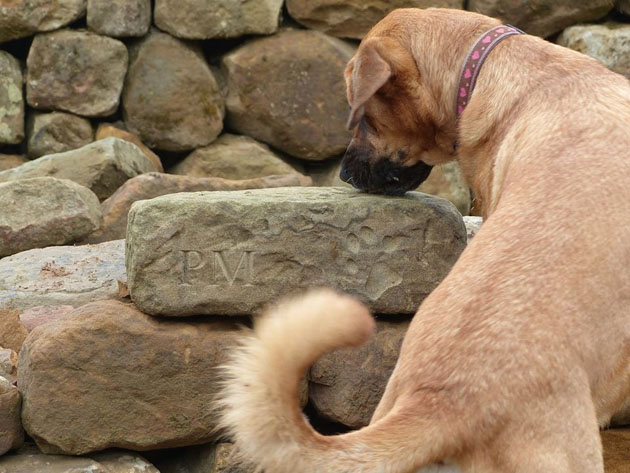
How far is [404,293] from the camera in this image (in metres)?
4.00

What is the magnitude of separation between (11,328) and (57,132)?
9.35 feet

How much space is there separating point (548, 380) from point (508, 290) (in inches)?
10.2

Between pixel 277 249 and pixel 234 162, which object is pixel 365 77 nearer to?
pixel 277 249

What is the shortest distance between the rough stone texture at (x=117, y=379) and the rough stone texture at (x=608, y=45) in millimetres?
3926

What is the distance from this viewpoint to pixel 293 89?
276 inches

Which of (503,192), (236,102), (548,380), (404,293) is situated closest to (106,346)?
(404,293)

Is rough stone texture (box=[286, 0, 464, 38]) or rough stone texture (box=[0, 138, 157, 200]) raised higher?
rough stone texture (box=[286, 0, 464, 38])

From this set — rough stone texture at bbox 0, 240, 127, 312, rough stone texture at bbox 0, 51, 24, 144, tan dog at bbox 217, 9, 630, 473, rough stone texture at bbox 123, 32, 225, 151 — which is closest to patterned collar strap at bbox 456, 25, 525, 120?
tan dog at bbox 217, 9, 630, 473

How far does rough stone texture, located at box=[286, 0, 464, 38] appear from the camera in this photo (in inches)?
271

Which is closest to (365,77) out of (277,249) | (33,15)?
(277,249)

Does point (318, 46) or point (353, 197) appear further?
point (318, 46)

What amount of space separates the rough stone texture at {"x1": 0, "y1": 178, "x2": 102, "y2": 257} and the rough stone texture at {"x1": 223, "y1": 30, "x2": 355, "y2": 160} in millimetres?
2002

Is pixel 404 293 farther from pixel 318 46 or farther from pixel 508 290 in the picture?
pixel 318 46

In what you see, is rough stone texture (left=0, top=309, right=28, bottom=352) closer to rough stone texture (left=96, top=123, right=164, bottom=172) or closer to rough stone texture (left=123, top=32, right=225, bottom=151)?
rough stone texture (left=96, top=123, right=164, bottom=172)
